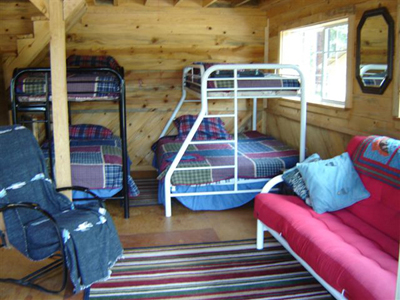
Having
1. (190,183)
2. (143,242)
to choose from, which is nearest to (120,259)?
(143,242)

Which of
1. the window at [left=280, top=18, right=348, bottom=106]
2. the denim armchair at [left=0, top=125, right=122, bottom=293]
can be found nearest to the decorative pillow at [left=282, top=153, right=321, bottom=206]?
the window at [left=280, top=18, right=348, bottom=106]

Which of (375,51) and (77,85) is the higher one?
(375,51)

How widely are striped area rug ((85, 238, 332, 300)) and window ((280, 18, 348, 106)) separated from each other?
1823 mm

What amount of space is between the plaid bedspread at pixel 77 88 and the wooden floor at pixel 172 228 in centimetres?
114

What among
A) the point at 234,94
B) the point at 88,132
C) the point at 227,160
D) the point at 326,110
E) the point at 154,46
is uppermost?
the point at 154,46

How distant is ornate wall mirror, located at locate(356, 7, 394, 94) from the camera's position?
339 cm

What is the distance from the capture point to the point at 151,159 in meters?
5.99

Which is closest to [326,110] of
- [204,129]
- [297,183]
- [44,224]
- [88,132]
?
[297,183]

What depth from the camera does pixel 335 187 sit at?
122 inches

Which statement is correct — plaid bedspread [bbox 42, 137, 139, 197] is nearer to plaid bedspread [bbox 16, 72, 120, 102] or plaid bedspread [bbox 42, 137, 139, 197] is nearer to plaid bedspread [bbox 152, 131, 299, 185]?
plaid bedspread [bbox 152, 131, 299, 185]

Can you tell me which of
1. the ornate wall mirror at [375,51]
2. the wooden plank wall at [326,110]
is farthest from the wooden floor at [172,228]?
the ornate wall mirror at [375,51]

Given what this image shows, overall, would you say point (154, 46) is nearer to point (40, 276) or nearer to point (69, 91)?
point (69, 91)

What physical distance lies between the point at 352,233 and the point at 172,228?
167 cm

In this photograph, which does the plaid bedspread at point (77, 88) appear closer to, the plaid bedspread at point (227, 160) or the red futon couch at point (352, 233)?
the plaid bedspread at point (227, 160)
